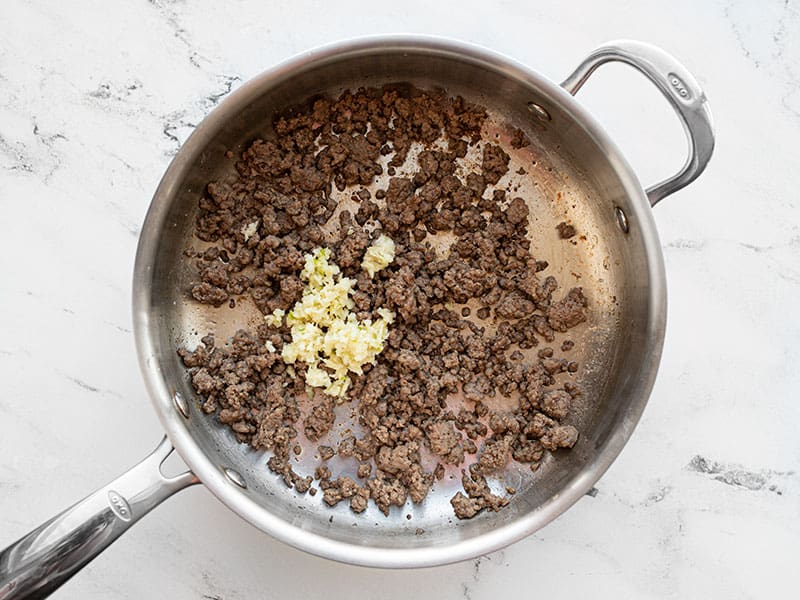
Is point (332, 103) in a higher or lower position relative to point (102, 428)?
higher

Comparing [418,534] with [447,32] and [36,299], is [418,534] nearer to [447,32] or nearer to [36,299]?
[36,299]

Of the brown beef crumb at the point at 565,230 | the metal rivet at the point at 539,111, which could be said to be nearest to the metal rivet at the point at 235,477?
the brown beef crumb at the point at 565,230

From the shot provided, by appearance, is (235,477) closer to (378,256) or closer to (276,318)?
(276,318)

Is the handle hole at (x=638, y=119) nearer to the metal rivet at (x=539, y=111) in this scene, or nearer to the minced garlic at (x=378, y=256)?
Result: the metal rivet at (x=539, y=111)

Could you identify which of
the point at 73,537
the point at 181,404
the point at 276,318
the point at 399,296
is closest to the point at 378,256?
the point at 399,296

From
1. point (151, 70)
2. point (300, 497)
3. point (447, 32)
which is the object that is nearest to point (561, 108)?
point (447, 32)

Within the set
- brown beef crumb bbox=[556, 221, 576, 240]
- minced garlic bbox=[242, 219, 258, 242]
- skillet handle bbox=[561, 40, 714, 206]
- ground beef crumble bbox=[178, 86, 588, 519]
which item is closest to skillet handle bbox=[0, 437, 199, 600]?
ground beef crumble bbox=[178, 86, 588, 519]

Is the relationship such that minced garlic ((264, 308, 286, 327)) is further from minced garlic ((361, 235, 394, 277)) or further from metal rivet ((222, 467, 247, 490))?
metal rivet ((222, 467, 247, 490))
